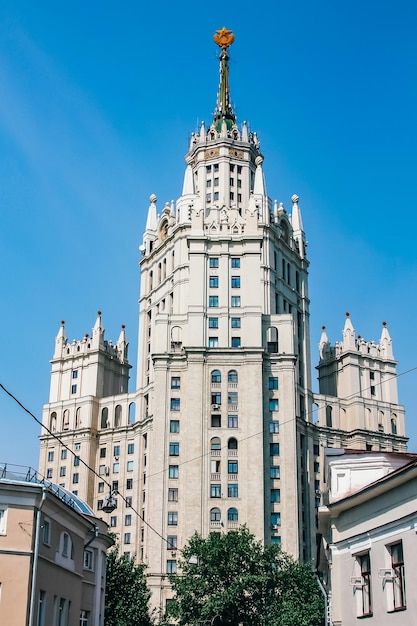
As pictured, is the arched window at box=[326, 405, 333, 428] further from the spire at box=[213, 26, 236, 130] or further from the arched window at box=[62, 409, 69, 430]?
the spire at box=[213, 26, 236, 130]

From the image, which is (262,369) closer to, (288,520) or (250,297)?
(250,297)

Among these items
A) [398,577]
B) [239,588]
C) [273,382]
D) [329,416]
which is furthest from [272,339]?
[398,577]

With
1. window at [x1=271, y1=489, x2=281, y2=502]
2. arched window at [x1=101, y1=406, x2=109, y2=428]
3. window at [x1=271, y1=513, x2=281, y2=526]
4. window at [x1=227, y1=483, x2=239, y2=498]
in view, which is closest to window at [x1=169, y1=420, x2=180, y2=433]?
window at [x1=227, y1=483, x2=239, y2=498]

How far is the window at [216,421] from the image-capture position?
10569 cm

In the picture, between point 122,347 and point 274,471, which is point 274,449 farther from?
point 122,347

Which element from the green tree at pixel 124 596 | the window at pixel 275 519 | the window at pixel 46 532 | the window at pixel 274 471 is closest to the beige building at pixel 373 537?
the window at pixel 46 532

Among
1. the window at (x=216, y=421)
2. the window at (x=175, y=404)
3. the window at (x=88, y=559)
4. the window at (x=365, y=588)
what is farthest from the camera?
the window at (x=175, y=404)

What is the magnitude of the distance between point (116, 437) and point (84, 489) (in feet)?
28.5

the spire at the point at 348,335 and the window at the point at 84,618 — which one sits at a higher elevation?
the spire at the point at 348,335

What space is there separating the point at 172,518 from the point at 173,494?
292 centimetres

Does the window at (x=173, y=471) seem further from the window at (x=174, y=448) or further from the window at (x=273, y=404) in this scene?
the window at (x=273, y=404)

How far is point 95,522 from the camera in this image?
163 ft

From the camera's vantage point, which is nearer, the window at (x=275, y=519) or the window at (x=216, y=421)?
the window at (x=275, y=519)

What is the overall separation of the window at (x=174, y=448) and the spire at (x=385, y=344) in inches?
1626
